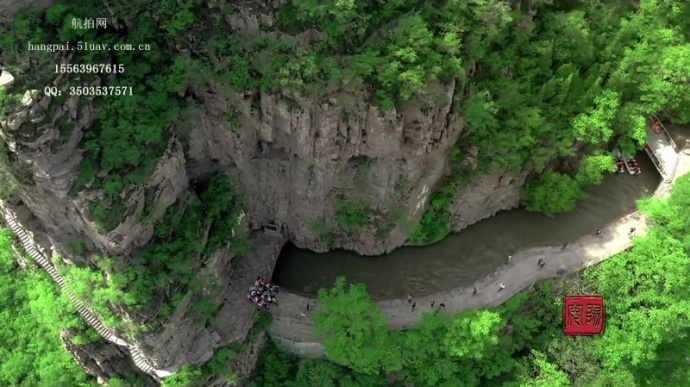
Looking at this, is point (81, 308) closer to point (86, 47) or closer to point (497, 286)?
point (86, 47)

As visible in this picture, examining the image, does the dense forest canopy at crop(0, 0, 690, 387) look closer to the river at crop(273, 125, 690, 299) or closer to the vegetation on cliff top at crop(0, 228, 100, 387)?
the vegetation on cliff top at crop(0, 228, 100, 387)

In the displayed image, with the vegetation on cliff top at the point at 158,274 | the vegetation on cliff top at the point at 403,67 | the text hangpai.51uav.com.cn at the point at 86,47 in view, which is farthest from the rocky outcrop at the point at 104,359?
the text hangpai.51uav.com.cn at the point at 86,47

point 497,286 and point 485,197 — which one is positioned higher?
point 485,197

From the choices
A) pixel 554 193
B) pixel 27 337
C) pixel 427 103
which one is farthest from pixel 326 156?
pixel 27 337

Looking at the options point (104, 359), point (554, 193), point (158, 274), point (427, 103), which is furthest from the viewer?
point (554, 193)

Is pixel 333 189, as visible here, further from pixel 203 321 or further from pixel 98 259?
pixel 98 259
